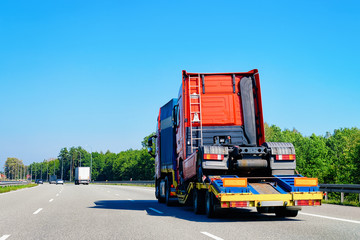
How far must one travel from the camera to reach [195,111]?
12.5 meters

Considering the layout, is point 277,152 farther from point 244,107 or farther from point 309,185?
point 244,107

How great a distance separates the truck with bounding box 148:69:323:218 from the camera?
9547 mm

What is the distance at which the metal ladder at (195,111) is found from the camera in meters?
12.3

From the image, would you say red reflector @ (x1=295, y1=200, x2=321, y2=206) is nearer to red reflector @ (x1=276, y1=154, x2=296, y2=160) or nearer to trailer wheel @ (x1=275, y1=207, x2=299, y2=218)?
trailer wheel @ (x1=275, y1=207, x2=299, y2=218)

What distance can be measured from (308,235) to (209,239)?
6.06 ft

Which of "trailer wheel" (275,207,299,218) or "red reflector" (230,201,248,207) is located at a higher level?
"red reflector" (230,201,248,207)

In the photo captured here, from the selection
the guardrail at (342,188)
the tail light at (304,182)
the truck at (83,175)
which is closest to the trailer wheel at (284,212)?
the tail light at (304,182)

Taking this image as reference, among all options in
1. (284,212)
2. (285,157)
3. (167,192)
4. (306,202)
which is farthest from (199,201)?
(167,192)

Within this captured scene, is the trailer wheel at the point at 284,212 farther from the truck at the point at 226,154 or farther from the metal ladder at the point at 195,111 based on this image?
the metal ladder at the point at 195,111

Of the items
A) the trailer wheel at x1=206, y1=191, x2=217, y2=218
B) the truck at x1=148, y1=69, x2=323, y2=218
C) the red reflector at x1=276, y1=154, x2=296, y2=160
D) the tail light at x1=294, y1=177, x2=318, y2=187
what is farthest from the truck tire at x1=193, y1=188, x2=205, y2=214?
the tail light at x1=294, y1=177, x2=318, y2=187

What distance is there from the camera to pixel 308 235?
7.42 m

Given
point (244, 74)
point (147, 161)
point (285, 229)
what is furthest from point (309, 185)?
point (147, 161)

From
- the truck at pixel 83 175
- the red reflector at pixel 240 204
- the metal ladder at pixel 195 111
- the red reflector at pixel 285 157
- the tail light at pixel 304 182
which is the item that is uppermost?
the metal ladder at pixel 195 111

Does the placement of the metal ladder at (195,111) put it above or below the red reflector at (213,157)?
above
